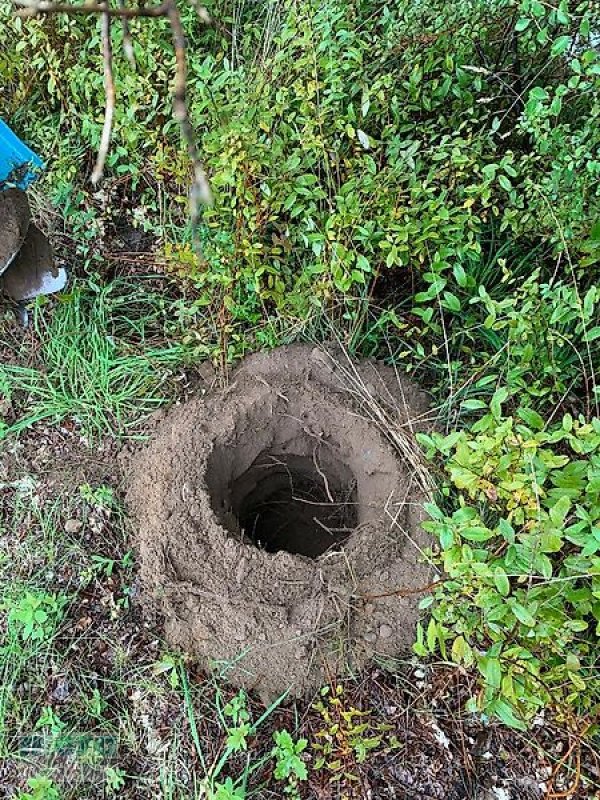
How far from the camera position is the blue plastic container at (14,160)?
2379mm

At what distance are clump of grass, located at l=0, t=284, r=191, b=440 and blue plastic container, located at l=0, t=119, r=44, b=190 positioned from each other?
475 millimetres

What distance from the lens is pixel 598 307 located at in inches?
80.8

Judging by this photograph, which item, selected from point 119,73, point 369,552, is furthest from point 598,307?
point 119,73

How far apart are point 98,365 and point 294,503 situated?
3.13ft

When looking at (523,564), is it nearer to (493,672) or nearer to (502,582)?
(502,582)

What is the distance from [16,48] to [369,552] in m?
2.32

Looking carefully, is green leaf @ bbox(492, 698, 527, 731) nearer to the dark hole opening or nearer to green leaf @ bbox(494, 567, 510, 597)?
green leaf @ bbox(494, 567, 510, 597)

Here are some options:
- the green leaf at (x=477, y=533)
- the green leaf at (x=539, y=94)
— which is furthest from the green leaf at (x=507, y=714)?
the green leaf at (x=539, y=94)

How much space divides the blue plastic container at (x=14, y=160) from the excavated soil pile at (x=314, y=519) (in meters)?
1.00

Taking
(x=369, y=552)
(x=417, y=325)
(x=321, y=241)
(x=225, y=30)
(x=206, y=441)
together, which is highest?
(x=225, y=30)

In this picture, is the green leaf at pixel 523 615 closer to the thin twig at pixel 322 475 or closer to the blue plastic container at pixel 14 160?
the thin twig at pixel 322 475

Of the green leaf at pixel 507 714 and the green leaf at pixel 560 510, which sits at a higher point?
the green leaf at pixel 560 510

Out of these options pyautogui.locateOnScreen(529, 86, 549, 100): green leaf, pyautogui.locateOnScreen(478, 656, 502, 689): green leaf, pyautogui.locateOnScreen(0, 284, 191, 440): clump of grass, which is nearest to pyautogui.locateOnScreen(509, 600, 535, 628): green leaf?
pyautogui.locateOnScreen(478, 656, 502, 689): green leaf

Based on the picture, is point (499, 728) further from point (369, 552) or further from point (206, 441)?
point (206, 441)
